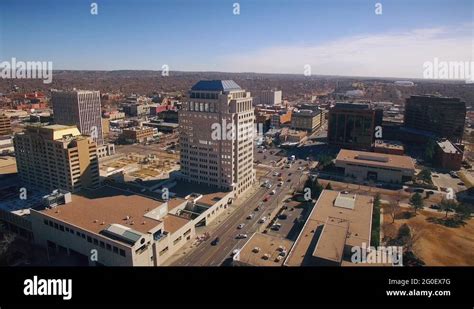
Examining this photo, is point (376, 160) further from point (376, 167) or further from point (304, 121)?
point (304, 121)

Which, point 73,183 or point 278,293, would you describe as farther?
point 73,183

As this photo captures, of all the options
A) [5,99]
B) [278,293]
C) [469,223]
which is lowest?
[469,223]

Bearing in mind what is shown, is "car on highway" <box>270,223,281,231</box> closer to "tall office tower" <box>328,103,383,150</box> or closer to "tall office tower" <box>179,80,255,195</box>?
"tall office tower" <box>179,80,255,195</box>

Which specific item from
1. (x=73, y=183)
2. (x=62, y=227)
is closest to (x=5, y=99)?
(x=73, y=183)

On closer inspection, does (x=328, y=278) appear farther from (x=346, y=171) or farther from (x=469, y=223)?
(x=346, y=171)

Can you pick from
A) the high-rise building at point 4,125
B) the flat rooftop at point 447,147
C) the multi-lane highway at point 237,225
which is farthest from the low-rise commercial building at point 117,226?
the high-rise building at point 4,125

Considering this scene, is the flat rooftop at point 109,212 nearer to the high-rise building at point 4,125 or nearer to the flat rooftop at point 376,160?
the flat rooftop at point 376,160

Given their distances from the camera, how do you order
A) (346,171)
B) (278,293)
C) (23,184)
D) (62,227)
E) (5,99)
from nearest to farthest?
1. (278,293)
2. (62,227)
3. (23,184)
4. (346,171)
5. (5,99)
